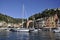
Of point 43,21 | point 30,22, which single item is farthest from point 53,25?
point 30,22

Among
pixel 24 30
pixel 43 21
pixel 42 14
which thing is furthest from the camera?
pixel 42 14

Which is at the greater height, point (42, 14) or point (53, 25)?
point (42, 14)

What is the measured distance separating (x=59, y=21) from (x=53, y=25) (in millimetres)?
6035

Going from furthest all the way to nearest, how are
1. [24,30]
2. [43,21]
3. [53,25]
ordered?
[43,21] < [53,25] < [24,30]

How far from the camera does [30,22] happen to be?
186125 millimetres

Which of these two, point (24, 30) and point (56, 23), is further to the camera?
point (56, 23)

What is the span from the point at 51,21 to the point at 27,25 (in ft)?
124

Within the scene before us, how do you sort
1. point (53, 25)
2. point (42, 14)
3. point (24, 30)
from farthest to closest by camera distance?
point (42, 14) < point (53, 25) < point (24, 30)

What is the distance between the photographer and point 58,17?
155 meters

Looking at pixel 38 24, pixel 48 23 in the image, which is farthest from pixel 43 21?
pixel 48 23

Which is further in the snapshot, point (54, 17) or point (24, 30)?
point (54, 17)

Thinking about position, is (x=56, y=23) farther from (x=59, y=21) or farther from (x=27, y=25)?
(x=27, y=25)

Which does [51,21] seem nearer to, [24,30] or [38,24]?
[38,24]

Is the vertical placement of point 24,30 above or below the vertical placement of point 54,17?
below
